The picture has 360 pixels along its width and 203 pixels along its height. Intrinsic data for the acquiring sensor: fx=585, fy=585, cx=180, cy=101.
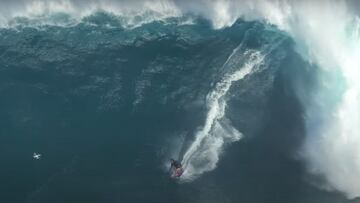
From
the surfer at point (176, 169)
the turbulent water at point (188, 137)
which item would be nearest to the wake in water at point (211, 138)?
the turbulent water at point (188, 137)

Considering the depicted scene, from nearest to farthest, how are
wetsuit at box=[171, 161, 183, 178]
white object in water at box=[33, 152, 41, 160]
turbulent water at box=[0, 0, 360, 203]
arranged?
turbulent water at box=[0, 0, 360, 203] < wetsuit at box=[171, 161, 183, 178] < white object in water at box=[33, 152, 41, 160]

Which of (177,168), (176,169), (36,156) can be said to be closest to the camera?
(177,168)

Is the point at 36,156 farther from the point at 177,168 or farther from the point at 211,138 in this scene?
the point at 211,138

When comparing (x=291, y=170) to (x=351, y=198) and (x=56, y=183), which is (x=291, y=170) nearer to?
(x=351, y=198)

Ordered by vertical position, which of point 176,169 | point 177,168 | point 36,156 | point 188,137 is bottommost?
point 36,156

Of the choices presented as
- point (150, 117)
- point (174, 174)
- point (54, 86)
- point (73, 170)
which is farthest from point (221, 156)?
point (54, 86)

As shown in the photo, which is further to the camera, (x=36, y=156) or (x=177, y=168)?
(x=36, y=156)

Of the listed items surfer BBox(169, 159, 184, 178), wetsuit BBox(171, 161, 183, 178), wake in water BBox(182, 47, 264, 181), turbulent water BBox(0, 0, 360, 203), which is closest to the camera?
turbulent water BBox(0, 0, 360, 203)

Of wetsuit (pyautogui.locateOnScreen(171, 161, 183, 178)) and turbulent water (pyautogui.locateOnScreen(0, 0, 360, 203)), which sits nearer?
turbulent water (pyautogui.locateOnScreen(0, 0, 360, 203))

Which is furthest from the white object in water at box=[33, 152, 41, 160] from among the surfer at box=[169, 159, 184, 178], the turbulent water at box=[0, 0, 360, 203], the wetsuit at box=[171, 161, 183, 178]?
the wetsuit at box=[171, 161, 183, 178]

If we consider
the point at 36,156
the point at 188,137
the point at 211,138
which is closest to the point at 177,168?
the point at 188,137

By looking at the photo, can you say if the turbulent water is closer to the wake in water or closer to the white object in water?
the wake in water
